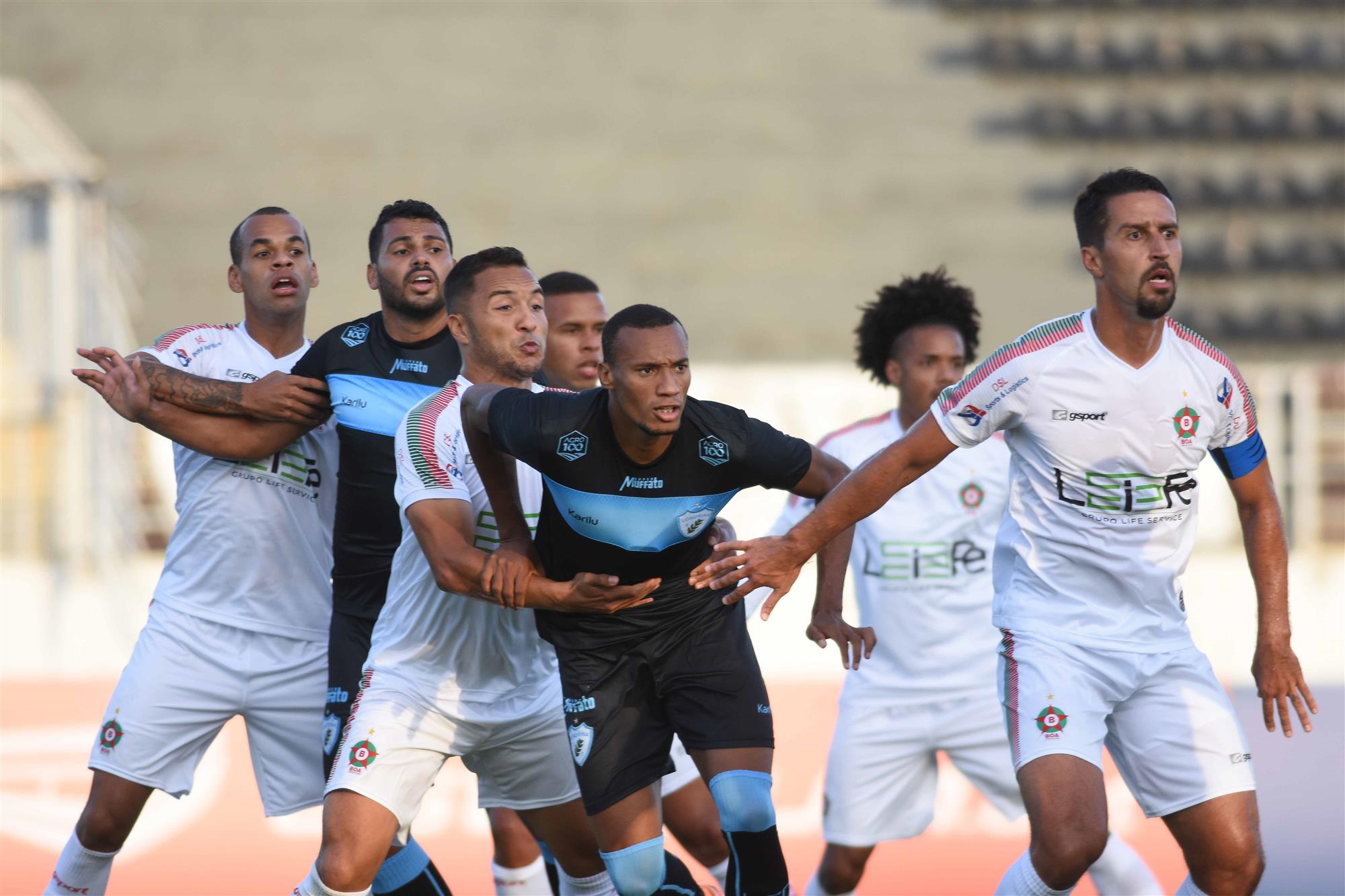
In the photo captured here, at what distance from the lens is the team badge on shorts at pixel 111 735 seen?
17.6 feet

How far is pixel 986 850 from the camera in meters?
7.29

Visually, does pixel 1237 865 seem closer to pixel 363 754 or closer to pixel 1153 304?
pixel 1153 304

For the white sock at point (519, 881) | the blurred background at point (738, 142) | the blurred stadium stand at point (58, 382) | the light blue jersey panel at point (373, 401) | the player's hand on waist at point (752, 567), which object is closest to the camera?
the player's hand on waist at point (752, 567)

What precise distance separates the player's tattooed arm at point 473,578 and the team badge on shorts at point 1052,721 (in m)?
1.22

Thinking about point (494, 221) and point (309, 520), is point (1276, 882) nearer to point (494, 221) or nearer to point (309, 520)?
point (309, 520)

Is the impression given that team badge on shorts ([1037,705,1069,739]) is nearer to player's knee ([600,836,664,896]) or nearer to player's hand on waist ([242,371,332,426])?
player's knee ([600,836,664,896])

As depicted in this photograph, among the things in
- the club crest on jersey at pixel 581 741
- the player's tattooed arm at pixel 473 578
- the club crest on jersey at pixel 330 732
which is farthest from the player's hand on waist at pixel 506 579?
the club crest on jersey at pixel 330 732

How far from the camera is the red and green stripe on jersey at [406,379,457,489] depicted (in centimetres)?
478

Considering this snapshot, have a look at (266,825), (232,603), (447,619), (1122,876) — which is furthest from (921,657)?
(266,825)

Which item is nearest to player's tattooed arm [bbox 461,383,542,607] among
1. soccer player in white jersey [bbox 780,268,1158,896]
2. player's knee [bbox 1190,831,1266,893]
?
soccer player in white jersey [bbox 780,268,1158,896]

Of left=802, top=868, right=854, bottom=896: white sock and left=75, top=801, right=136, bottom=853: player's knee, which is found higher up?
left=75, top=801, right=136, bottom=853: player's knee

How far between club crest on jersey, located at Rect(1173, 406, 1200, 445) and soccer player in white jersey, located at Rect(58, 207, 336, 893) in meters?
2.92

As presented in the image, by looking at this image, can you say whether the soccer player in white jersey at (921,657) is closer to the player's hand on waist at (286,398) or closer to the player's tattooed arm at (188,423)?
A: the player's hand on waist at (286,398)

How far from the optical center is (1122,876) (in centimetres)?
595
